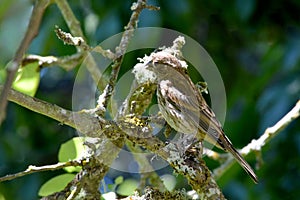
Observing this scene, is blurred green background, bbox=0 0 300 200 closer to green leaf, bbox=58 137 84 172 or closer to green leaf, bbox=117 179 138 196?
green leaf, bbox=117 179 138 196

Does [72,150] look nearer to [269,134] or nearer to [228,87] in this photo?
[269,134]

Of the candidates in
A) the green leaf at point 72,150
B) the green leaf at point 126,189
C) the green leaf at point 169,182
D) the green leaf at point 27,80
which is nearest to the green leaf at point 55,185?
the green leaf at point 72,150

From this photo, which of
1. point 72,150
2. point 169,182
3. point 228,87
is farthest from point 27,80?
point 228,87

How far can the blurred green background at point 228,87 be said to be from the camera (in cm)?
375

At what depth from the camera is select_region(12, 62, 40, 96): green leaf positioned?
2518mm

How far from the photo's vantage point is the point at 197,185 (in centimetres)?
182

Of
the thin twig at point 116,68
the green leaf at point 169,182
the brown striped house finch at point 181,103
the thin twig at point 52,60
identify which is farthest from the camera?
the green leaf at point 169,182

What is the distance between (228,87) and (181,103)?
313cm

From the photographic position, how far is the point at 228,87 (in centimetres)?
A: 539

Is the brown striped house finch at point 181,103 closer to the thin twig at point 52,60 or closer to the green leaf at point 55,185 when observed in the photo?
the green leaf at point 55,185

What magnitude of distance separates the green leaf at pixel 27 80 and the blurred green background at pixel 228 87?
0.16 metres

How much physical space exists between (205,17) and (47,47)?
5.95 ft

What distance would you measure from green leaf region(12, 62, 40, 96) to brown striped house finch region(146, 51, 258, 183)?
1.82ft

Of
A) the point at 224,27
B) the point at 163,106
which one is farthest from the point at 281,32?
the point at 163,106
